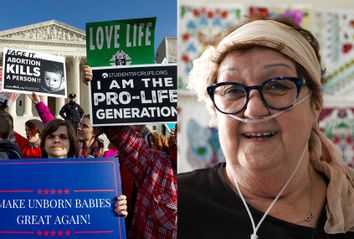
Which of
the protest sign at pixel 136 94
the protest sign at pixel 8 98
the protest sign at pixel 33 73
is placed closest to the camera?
the protest sign at pixel 136 94

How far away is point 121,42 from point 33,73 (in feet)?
4.74

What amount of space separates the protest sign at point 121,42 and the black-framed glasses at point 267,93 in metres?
2.00

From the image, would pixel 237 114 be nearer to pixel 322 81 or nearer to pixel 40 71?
pixel 322 81

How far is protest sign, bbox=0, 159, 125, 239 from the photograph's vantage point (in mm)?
3047

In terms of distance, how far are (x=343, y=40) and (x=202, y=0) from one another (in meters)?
0.41

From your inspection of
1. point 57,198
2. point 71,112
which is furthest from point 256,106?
point 71,112

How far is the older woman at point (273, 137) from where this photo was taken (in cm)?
144

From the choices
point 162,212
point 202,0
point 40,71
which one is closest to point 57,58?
point 40,71

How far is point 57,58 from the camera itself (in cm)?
477

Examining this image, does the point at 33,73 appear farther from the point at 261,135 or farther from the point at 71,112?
the point at 261,135

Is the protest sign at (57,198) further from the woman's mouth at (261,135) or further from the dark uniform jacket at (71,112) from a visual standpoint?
the dark uniform jacket at (71,112)

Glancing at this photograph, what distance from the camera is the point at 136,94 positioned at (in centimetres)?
321

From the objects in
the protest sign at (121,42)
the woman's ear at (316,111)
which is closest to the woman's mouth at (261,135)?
the woman's ear at (316,111)

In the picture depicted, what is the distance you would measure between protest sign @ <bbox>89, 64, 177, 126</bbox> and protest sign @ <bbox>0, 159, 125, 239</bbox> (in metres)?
0.32
